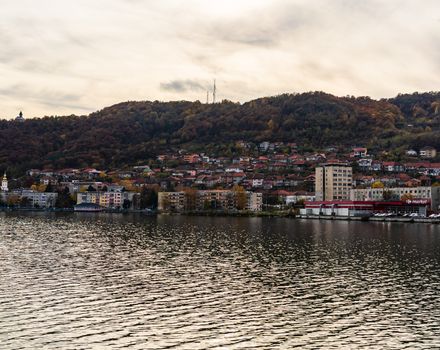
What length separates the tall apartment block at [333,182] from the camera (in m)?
133

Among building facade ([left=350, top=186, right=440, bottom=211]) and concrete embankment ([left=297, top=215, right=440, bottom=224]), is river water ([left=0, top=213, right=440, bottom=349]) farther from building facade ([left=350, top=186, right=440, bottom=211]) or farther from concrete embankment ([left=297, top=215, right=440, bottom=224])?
building facade ([left=350, top=186, right=440, bottom=211])

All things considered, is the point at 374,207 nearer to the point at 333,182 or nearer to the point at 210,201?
the point at 333,182

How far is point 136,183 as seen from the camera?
17375 cm

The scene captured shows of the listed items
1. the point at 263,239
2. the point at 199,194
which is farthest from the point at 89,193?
the point at 263,239

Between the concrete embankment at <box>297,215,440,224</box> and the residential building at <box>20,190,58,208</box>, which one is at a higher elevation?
the residential building at <box>20,190,58,208</box>

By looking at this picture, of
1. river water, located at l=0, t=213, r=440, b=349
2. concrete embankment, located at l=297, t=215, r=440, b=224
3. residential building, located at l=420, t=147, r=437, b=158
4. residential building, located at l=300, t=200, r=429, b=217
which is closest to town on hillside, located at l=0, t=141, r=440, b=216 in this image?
residential building, located at l=300, t=200, r=429, b=217

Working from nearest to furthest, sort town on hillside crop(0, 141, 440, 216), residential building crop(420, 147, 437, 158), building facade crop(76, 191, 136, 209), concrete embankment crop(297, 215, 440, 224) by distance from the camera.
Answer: concrete embankment crop(297, 215, 440, 224) < town on hillside crop(0, 141, 440, 216) < building facade crop(76, 191, 136, 209) < residential building crop(420, 147, 437, 158)

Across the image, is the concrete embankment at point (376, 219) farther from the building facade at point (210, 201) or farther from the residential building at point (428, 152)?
the residential building at point (428, 152)

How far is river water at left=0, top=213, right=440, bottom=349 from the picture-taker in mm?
20812

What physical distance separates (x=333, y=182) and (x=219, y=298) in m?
108

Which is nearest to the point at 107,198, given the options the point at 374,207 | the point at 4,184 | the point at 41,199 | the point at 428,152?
the point at 41,199

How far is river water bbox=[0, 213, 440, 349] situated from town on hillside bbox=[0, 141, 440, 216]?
71754 millimetres

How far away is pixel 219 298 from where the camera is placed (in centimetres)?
2744

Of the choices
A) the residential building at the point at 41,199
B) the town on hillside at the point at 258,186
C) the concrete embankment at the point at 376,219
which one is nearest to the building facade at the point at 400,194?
the town on hillside at the point at 258,186
